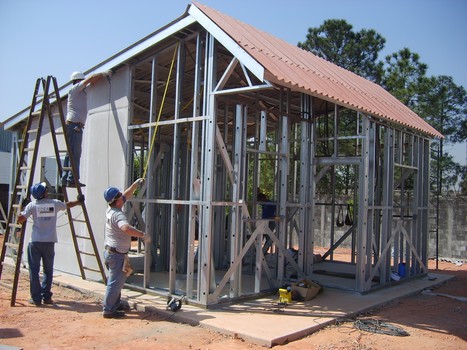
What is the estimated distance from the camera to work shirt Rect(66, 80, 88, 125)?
7902mm

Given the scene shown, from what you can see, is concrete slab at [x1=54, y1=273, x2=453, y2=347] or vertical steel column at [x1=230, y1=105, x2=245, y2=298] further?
vertical steel column at [x1=230, y1=105, x2=245, y2=298]

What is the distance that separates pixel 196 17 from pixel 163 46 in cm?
107

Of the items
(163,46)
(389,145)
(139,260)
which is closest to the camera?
(163,46)

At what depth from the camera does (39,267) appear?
6.66 metres

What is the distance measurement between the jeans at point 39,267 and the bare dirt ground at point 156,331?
20 cm

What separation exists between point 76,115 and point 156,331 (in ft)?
13.5

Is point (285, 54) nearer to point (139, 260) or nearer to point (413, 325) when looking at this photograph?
point (413, 325)

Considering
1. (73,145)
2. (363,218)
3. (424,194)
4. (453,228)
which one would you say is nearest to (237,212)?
(363,218)

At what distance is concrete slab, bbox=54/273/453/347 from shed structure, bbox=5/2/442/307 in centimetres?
30

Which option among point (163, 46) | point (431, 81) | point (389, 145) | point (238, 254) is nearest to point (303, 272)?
point (238, 254)

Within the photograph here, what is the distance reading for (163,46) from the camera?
25.1ft

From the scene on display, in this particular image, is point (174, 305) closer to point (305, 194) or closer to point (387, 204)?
point (305, 194)

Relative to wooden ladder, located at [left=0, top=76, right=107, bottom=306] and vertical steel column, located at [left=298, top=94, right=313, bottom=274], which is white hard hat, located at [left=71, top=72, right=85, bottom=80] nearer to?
wooden ladder, located at [left=0, top=76, right=107, bottom=306]

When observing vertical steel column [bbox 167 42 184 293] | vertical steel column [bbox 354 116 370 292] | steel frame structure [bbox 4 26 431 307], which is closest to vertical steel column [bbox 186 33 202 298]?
steel frame structure [bbox 4 26 431 307]
